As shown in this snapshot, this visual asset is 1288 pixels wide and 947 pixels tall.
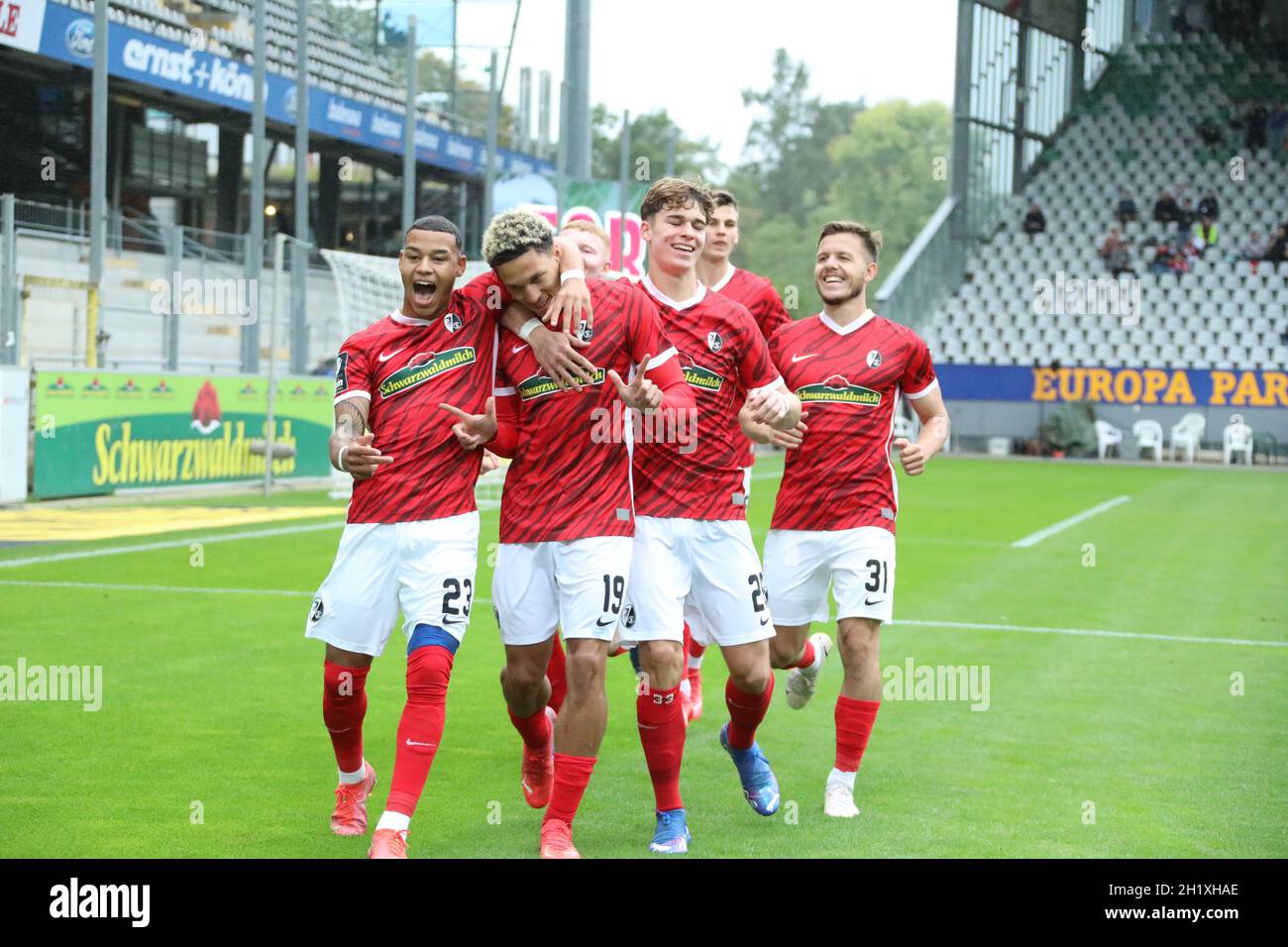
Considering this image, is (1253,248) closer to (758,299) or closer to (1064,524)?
(1064,524)

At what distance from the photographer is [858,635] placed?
6.62 m

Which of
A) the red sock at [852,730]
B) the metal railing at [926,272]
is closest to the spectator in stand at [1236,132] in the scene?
the metal railing at [926,272]

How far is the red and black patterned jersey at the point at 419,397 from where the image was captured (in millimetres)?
5684

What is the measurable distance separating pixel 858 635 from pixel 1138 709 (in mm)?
2725

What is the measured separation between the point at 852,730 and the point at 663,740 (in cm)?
104

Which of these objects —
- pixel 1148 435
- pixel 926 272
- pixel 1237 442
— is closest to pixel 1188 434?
pixel 1148 435

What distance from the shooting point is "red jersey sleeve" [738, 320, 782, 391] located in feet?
20.4

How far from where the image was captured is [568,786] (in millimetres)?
5531

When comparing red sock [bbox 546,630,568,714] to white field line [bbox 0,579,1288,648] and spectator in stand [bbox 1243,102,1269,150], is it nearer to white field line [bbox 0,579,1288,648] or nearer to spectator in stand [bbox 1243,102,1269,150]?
white field line [bbox 0,579,1288,648]

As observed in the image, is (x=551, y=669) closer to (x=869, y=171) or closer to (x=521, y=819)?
(x=521, y=819)

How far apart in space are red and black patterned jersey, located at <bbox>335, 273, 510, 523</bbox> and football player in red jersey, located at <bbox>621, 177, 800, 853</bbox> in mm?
728

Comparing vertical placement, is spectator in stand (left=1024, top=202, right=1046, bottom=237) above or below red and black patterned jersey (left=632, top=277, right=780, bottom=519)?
above

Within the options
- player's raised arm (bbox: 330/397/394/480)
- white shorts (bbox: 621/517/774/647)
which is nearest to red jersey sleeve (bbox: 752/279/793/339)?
white shorts (bbox: 621/517/774/647)
